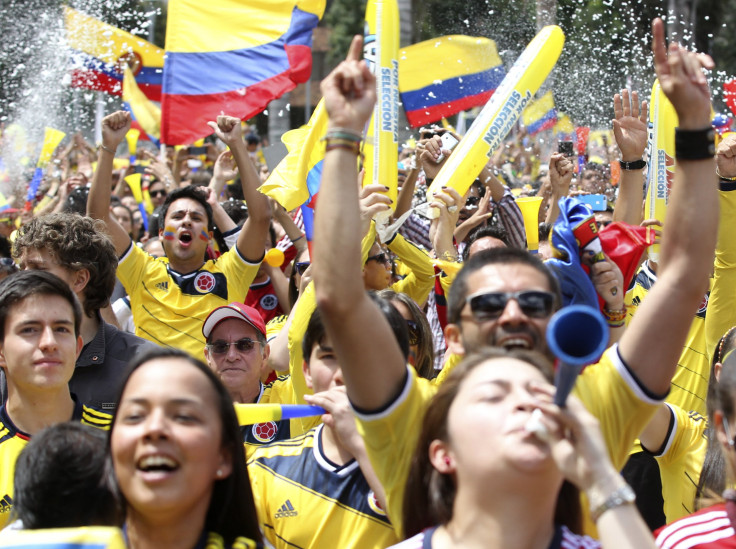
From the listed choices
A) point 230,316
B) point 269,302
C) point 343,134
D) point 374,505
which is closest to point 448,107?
point 269,302

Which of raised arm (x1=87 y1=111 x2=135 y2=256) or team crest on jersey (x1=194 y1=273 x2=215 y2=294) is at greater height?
raised arm (x1=87 y1=111 x2=135 y2=256)

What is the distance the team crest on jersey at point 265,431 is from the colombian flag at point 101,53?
23.7 ft

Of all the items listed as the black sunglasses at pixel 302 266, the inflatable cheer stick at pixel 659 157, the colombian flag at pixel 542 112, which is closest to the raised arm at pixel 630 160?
the inflatable cheer stick at pixel 659 157

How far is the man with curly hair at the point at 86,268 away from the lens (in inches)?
154

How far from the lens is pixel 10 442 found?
307 centimetres

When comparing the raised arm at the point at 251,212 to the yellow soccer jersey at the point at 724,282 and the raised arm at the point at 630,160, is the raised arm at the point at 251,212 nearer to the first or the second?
the raised arm at the point at 630,160

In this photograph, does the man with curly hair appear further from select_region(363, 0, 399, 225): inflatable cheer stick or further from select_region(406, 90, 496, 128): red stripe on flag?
select_region(406, 90, 496, 128): red stripe on flag

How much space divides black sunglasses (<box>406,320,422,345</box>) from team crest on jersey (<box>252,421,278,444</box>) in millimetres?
689

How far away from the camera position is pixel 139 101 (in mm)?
9961

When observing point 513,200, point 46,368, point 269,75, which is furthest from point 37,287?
point 269,75

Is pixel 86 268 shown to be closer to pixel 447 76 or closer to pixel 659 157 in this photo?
pixel 659 157

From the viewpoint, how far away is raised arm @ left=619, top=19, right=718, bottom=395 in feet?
7.43

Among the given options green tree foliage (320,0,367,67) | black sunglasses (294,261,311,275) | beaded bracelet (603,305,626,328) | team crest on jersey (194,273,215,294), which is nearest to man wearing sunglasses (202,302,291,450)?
black sunglasses (294,261,311,275)

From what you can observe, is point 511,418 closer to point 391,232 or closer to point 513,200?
point 391,232
